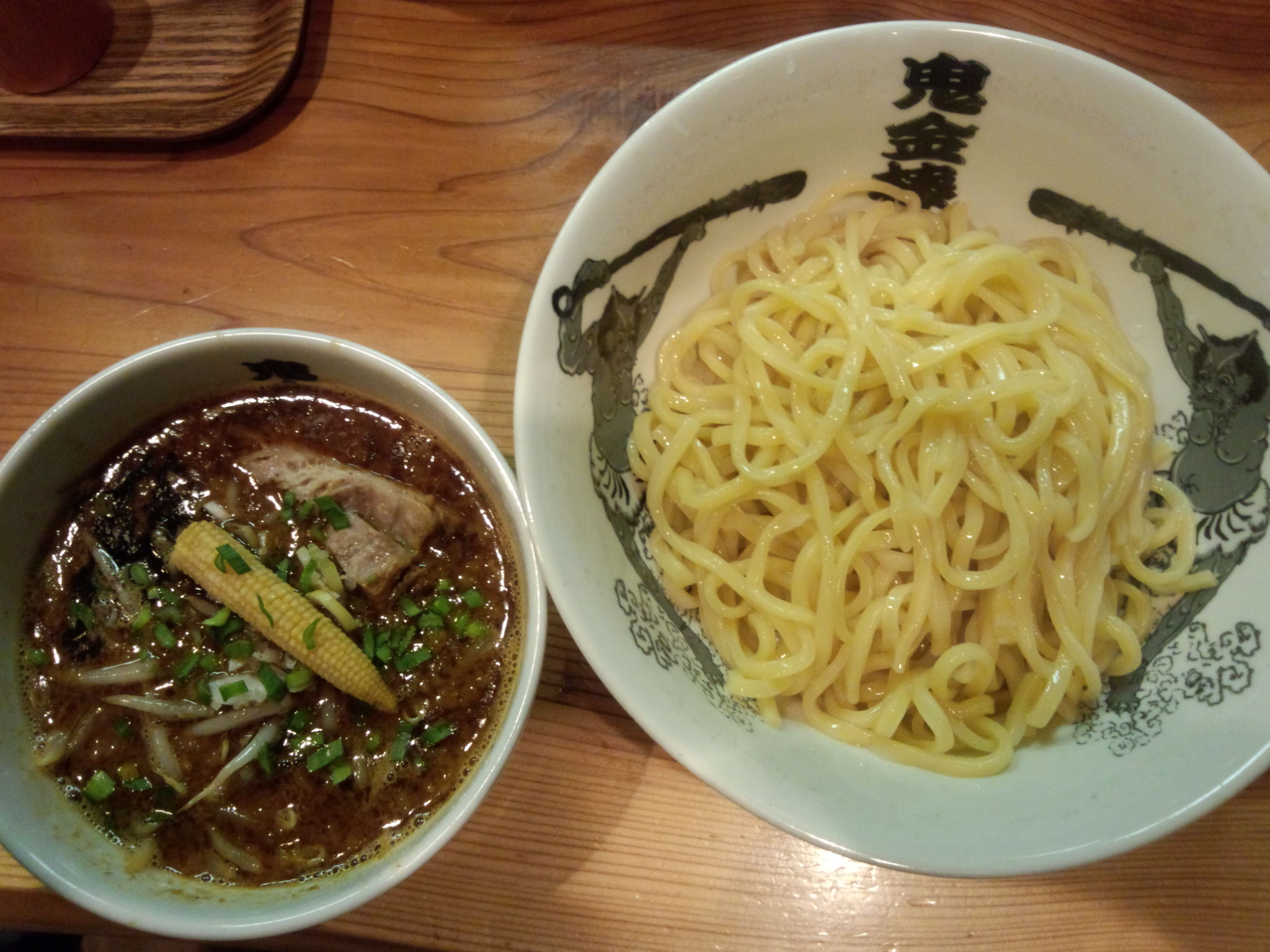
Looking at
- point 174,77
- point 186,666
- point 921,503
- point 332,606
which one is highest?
point 174,77

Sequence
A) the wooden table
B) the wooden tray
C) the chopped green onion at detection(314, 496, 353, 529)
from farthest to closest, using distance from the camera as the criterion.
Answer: the wooden tray
the wooden table
the chopped green onion at detection(314, 496, 353, 529)

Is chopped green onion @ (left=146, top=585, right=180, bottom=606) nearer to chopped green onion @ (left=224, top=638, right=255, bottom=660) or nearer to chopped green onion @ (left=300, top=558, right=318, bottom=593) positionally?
chopped green onion @ (left=224, top=638, right=255, bottom=660)

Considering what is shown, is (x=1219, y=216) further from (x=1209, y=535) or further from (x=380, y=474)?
(x=380, y=474)

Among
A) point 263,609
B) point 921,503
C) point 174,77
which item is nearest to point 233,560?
point 263,609

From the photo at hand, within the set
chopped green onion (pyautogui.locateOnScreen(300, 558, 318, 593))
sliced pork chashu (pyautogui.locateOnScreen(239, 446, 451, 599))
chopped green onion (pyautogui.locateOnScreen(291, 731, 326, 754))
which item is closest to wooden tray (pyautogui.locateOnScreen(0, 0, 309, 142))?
sliced pork chashu (pyautogui.locateOnScreen(239, 446, 451, 599))

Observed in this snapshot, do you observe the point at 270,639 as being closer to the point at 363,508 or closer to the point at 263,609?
the point at 263,609

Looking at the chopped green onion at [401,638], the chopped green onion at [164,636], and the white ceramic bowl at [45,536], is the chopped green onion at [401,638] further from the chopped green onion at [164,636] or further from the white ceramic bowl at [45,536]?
the chopped green onion at [164,636]
